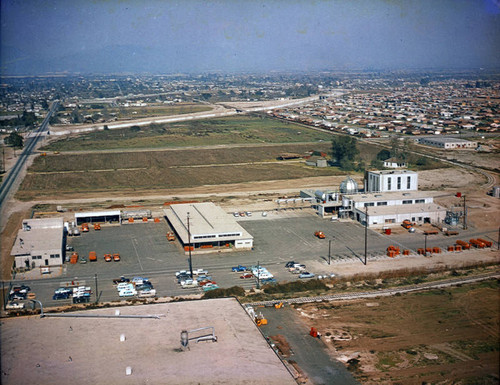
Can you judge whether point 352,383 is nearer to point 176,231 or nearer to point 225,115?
point 176,231

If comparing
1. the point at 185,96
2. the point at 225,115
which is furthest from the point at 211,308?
A: the point at 185,96

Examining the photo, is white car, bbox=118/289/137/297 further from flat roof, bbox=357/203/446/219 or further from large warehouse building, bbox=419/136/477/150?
large warehouse building, bbox=419/136/477/150

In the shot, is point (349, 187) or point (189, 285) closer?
point (189, 285)

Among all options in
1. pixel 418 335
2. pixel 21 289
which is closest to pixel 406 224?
pixel 418 335

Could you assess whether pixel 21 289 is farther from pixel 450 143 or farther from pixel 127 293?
pixel 450 143

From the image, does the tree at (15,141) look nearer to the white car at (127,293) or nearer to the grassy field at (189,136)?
the grassy field at (189,136)

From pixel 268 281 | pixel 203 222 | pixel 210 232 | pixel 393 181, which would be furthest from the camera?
pixel 393 181

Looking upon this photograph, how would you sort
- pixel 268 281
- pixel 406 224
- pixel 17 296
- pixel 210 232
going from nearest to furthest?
pixel 17 296 → pixel 268 281 → pixel 210 232 → pixel 406 224
